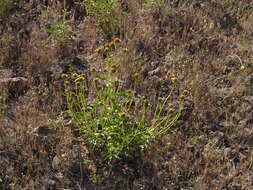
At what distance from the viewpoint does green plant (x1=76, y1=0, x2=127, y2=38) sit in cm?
520

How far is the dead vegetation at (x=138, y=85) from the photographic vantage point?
12.0ft

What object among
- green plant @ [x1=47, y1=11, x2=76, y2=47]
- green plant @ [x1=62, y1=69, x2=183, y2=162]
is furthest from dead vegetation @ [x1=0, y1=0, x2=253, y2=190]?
green plant @ [x1=62, y1=69, x2=183, y2=162]

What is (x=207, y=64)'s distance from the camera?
4.89 meters

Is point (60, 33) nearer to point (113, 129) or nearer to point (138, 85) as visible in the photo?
point (138, 85)

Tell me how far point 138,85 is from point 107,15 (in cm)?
127

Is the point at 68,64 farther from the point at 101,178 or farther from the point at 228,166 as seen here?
the point at 228,166

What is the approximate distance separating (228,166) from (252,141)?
0.50m

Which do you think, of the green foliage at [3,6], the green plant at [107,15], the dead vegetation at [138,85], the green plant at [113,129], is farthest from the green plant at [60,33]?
the green plant at [113,129]

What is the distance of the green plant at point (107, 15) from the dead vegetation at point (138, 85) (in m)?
0.03

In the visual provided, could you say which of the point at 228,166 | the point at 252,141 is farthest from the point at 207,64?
the point at 228,166

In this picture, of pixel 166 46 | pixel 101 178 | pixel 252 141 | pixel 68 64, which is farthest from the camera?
pixel 166 46

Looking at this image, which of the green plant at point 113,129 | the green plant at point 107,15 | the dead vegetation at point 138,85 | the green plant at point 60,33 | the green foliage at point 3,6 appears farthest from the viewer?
the green foliage at point 3,6

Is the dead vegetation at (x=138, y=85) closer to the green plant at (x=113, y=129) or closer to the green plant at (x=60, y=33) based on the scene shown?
the green plant at (x=60, y=33)

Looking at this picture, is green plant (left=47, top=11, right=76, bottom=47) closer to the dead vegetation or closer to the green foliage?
the dead vegetation
